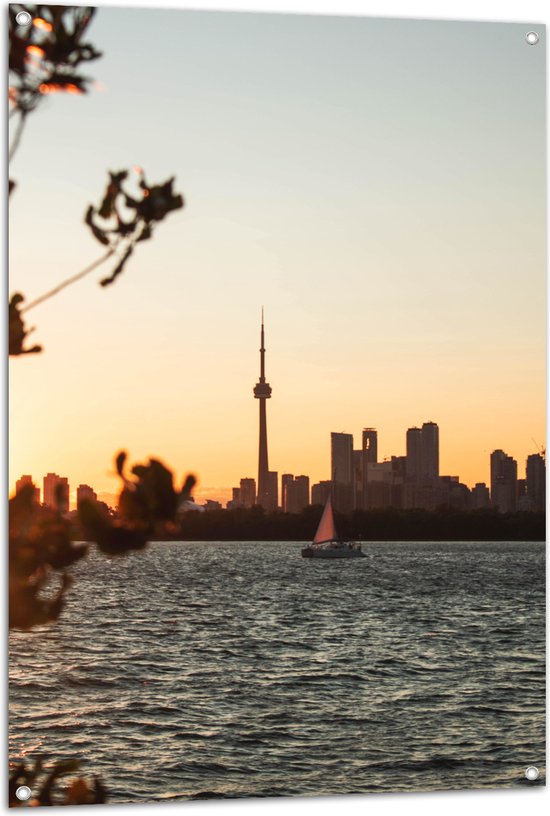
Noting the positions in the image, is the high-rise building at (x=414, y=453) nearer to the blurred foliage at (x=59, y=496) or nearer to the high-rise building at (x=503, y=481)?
the high-rise building at (x=503, y=481)

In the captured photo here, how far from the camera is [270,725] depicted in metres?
5.90

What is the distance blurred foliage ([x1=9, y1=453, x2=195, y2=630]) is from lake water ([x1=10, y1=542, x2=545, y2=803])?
9.52 ft

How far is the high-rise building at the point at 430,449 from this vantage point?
17.3ft

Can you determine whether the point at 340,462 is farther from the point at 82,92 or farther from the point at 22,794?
the point at 82,92

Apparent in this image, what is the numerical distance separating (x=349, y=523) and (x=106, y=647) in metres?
2.70

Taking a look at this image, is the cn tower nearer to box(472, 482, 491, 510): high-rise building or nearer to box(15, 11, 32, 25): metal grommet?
box(472, 482, 491, 510): high-rise building

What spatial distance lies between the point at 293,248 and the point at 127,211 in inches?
128

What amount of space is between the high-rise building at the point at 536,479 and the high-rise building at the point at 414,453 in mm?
499

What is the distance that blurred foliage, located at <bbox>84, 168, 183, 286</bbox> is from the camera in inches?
67.3

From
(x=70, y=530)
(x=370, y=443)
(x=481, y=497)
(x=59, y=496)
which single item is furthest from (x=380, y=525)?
(x=59, y=496)

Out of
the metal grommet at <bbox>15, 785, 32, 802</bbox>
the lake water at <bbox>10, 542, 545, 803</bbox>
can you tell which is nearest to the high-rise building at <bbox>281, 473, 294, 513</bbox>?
the lake water at <bbox>10, 542, 545, 803</bbox>

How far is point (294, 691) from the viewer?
664cm

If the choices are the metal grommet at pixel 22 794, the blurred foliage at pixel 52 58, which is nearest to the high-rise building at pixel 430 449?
the metal grommet at pixel 22 794

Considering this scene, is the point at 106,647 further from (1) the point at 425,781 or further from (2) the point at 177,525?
(2) the point at 177,525
